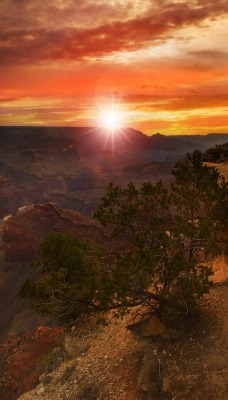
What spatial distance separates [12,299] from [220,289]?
37.6m

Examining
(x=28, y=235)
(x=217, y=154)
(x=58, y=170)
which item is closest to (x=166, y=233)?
(x=217, y=154)

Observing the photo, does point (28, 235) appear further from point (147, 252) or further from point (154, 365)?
point (147, 252)

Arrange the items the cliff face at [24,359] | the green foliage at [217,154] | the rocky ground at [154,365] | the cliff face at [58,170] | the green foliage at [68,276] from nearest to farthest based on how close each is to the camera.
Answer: the rocky ground at [154,365]
the green foliage at [68,276]
the cliff face at [24,359]
the green foliage at [217,154]
the cliff face at [58,170]

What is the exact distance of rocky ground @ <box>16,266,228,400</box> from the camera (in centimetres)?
1334

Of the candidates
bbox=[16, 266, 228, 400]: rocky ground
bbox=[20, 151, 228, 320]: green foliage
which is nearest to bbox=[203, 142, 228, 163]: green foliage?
bbox=[16, 266, 228, 400]: rocky ground

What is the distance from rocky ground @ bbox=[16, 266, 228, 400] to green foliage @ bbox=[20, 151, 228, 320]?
1.34 m

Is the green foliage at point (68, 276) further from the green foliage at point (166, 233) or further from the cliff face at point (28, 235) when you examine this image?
the cliff face at point (28, 235)

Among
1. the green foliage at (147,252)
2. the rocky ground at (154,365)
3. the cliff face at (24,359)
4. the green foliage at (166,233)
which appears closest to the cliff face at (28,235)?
the cliff face at (24,359)

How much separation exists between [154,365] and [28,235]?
146 feet

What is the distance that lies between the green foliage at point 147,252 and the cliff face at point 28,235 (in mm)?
33854

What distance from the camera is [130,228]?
1572 centimetres

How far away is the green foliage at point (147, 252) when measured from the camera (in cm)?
1377

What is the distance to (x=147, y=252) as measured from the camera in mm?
13562

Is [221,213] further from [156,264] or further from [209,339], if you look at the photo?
[209,339]
